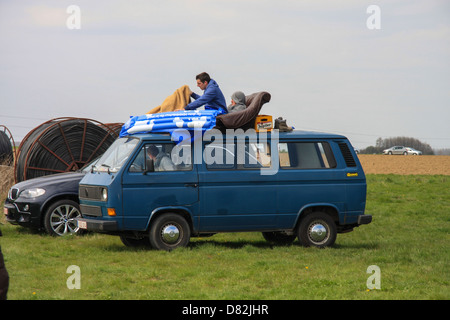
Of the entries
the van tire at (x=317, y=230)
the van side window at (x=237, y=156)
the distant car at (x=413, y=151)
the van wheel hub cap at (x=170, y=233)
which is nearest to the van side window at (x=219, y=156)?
the van side window at (x=237, y=156)

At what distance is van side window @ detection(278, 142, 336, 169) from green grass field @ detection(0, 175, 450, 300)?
1.51m

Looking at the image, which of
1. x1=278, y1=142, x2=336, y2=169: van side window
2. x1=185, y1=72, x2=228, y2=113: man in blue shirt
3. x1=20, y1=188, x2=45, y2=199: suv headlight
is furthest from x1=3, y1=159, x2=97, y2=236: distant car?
x1=278, y1=142, x2=336, y2=169: van side window

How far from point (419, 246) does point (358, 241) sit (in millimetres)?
1222

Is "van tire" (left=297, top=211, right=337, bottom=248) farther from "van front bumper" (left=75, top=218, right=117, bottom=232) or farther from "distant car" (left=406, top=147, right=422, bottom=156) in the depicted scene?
"distant car" (left=406, top=147, right=422, bottom=156)

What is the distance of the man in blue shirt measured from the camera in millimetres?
12516

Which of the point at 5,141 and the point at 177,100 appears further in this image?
the point at 5,141

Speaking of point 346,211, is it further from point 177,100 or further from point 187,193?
point 177,100

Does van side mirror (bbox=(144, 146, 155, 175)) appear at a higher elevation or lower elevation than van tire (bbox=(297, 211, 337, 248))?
higher

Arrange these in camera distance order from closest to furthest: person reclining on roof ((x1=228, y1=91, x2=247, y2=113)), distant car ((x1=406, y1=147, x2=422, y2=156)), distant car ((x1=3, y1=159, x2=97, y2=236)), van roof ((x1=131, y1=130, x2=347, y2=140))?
van roof ((x1=131, y1=130, x2=347, y2=140)) < person reclining on roof ((x1=228, y1=91, x2=247, y2=113)) < distant car ((x1=3, y1=159, x2=97, y2=236)) < distant car ((x1=406, y1=147, x2=422, y2=156))

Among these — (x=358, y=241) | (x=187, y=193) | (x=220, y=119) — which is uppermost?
(x=220, y=119)

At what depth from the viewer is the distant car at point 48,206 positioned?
1381 centimetres

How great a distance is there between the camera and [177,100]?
42.7 feet
